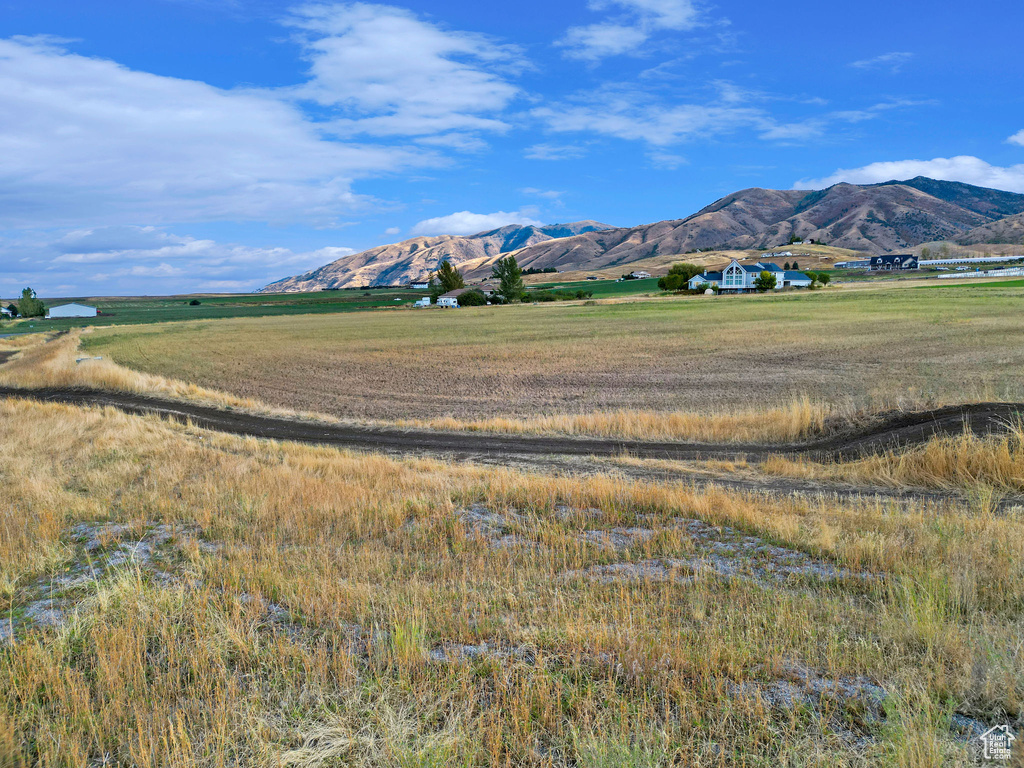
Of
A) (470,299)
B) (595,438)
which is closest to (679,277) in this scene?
(470,299)

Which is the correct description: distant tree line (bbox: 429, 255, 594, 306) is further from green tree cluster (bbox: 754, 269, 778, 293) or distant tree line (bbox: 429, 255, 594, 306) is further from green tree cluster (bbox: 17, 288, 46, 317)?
green tree cluster (bbox: 17, 288, 46, 317)

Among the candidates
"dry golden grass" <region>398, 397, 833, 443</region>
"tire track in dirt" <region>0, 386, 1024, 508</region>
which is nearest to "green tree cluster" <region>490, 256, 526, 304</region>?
"tire track in dirt" <region>0, 386, 1024, 508</region>

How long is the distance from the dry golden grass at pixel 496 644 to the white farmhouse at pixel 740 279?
429 feet

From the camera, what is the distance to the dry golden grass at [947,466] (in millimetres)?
10648

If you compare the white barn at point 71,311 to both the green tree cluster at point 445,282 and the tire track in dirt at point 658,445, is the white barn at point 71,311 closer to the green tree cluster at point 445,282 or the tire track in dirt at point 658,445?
the green tree cluster at point 445,282

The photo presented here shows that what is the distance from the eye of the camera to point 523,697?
4438 mm

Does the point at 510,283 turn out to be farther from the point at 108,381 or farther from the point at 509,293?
the point at 108,381

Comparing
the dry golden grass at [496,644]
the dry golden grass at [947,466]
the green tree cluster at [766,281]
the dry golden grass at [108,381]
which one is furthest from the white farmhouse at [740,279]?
the dry golden grass at [496,644]

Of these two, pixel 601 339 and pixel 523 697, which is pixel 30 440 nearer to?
pixel 523 697

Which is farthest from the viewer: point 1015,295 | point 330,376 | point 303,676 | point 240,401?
point 1015,295

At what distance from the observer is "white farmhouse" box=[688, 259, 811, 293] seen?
128 m

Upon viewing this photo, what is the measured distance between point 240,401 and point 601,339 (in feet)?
110

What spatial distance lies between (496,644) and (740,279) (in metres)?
139

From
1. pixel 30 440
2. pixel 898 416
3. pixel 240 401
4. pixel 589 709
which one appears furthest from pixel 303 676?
pixel 240 401
